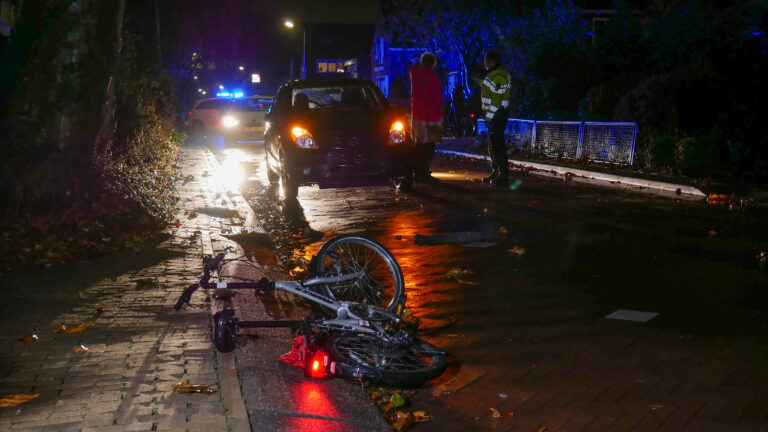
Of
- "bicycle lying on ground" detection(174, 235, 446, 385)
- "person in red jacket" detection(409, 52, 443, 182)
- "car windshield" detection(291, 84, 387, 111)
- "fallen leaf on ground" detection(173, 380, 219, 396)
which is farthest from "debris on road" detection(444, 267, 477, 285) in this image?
"person in red jacket" detection(409, 52, 443, 182)

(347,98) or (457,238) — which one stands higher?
(347,98)

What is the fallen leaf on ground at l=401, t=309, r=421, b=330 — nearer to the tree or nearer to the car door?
the car door

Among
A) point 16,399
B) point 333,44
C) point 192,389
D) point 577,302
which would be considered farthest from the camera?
point 333,44

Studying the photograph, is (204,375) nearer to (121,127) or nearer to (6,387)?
(6,387)

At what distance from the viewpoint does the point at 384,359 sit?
207 inches

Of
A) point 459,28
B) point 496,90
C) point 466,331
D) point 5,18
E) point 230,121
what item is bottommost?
point 466,331

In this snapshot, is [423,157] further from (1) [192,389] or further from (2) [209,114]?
(2) [209,114]

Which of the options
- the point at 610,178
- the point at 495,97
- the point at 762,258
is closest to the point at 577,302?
the point at 762,258

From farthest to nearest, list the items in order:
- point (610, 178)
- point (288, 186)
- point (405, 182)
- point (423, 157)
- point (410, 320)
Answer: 1. point (610, 178)
2. point (423, 157)
3. point (405, 182)
4. point (288, 186)
5. point (410, 320)

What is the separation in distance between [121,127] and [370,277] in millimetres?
11997

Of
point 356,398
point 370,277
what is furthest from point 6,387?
point 370,277

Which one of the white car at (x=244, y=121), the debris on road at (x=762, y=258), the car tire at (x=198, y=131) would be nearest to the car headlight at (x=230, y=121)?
the white car at (x=244, y=121)

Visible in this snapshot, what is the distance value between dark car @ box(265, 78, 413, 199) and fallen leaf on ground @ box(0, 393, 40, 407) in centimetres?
797

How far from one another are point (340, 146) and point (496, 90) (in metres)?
3.71
